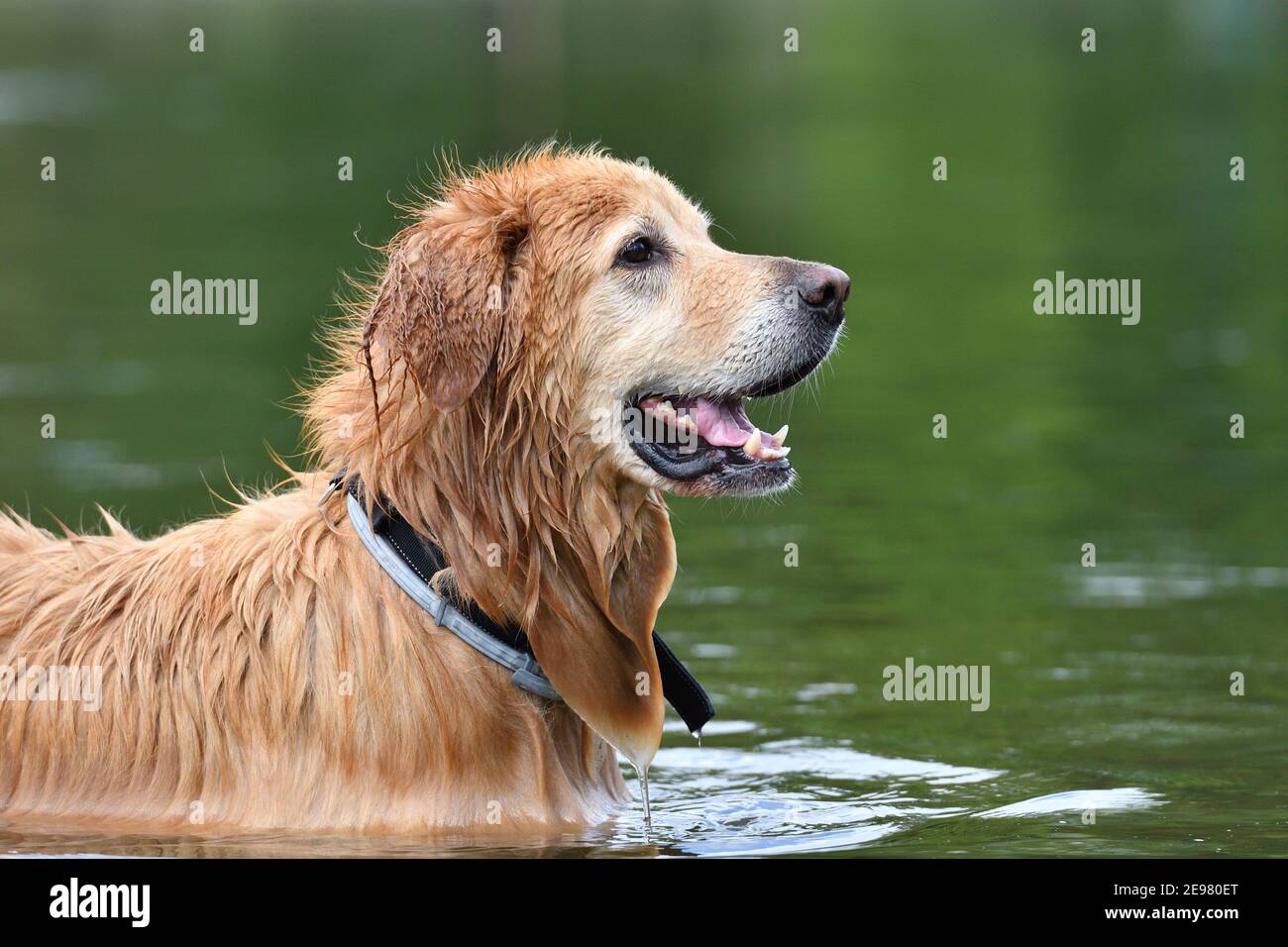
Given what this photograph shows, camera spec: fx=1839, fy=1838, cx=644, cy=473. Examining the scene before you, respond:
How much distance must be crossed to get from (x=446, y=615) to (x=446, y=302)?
1.08 m

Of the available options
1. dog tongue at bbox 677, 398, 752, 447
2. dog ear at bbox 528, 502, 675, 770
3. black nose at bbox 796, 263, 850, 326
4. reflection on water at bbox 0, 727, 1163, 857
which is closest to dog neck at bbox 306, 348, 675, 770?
dog ear at bbox 528, 502, 675, 770

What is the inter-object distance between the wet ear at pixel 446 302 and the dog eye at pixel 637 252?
39cm

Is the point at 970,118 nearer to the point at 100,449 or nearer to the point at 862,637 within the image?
the point at 100,449

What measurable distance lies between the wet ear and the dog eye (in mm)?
393

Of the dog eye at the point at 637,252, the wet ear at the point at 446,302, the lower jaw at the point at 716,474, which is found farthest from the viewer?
the dog eye at the point at 637,252

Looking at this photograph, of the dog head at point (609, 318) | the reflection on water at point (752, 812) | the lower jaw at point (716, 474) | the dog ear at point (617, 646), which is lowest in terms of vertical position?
the reflection on water at point (752, 812)

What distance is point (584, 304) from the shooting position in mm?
6602

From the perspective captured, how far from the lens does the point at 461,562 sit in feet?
20.9

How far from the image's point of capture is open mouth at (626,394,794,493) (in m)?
6.58

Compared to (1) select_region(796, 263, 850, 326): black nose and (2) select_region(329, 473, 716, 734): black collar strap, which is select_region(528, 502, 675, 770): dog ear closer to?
(2) select_region(329, 473, 716, 734): black collar strap

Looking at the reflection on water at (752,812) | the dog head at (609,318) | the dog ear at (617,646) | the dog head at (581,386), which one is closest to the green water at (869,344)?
the reflection on water at (752,812)

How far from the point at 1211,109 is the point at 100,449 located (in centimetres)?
2006

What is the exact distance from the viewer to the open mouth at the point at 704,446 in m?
6.58

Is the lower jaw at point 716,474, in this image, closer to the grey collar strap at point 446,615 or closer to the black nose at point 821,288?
the black nose at point 821,288
